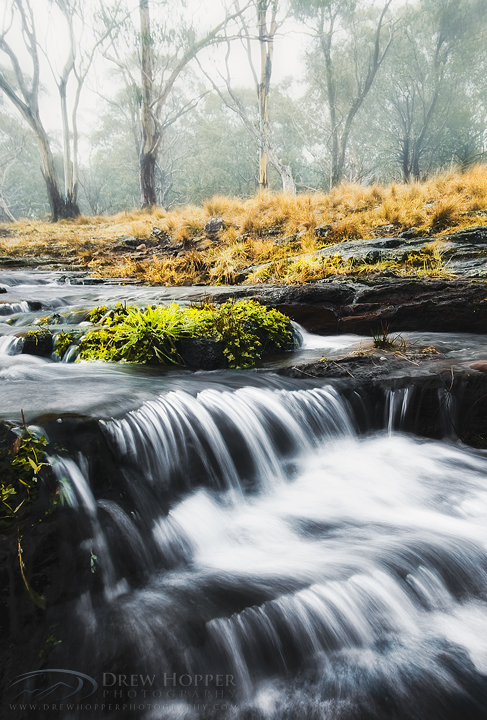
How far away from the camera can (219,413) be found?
3.44m

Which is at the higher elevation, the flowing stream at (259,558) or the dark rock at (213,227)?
the dark rock at (213,227)

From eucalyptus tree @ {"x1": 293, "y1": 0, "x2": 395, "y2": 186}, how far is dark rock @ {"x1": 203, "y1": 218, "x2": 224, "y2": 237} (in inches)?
554

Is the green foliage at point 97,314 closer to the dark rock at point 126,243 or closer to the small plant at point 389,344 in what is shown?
the small plant at point 389,344

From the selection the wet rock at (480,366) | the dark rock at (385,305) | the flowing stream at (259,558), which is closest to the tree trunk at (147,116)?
the dark rock at (385,305)

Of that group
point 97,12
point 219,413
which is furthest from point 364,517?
point 97,12


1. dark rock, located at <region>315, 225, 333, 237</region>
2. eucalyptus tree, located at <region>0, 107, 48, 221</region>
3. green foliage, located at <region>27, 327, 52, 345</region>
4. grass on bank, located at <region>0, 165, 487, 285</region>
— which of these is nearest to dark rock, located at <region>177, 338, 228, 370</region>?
green foliage, located at <region>27, 327, 52, 345</region>

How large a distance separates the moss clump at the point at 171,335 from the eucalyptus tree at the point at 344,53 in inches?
872

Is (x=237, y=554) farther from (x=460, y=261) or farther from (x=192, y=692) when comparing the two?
(x=460, y=261)

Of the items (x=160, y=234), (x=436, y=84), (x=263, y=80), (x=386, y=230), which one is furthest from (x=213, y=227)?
(x=436, y=84)

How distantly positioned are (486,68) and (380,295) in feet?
104

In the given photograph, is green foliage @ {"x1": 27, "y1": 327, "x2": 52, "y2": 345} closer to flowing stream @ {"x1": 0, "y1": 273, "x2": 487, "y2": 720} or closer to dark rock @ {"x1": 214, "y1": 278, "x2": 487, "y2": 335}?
flowing stream @ {"x1": 0, "y1": 273, "x2": 487, "y2": 720}

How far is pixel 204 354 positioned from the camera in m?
4.74

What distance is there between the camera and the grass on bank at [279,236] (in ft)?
28.6

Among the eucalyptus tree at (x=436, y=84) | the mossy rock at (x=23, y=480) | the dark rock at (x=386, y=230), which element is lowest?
the mossy rock at (x=23, y=480)
